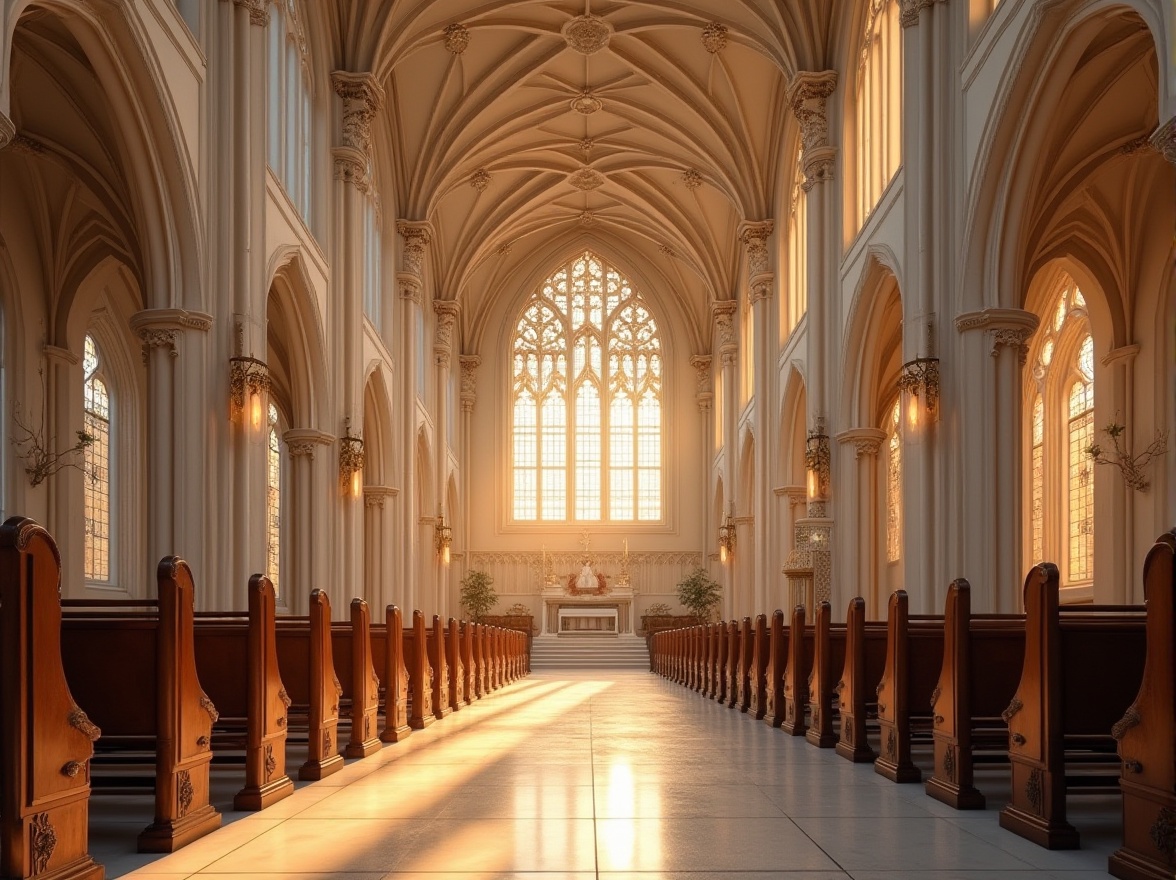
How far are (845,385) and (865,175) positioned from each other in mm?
3470

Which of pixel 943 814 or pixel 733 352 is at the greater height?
pixel 733 352

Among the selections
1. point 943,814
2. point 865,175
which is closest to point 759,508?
point 865,175

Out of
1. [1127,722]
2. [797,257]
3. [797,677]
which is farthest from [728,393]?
[1127,722]

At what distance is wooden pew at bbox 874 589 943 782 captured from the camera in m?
7.85

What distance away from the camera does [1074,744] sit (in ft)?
20.0

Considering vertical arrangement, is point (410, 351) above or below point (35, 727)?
above

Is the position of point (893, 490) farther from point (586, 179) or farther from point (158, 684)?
point (158, 684)

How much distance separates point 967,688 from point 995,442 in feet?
24.5

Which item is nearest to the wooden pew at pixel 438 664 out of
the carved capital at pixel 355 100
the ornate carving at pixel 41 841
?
the ornate carving at pixel 41 841

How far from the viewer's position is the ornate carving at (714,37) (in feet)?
80.7

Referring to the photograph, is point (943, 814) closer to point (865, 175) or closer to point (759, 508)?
point (865, 175)

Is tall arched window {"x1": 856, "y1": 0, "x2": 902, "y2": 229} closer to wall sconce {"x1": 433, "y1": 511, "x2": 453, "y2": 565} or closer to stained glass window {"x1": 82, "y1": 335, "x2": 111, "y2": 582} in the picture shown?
stained glass window {"x1": 82, "y1": 335, "x2": 111, "y2": 582}

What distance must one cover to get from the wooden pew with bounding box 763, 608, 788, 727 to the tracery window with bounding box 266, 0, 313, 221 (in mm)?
9651

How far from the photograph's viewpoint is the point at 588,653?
34.6 meters
